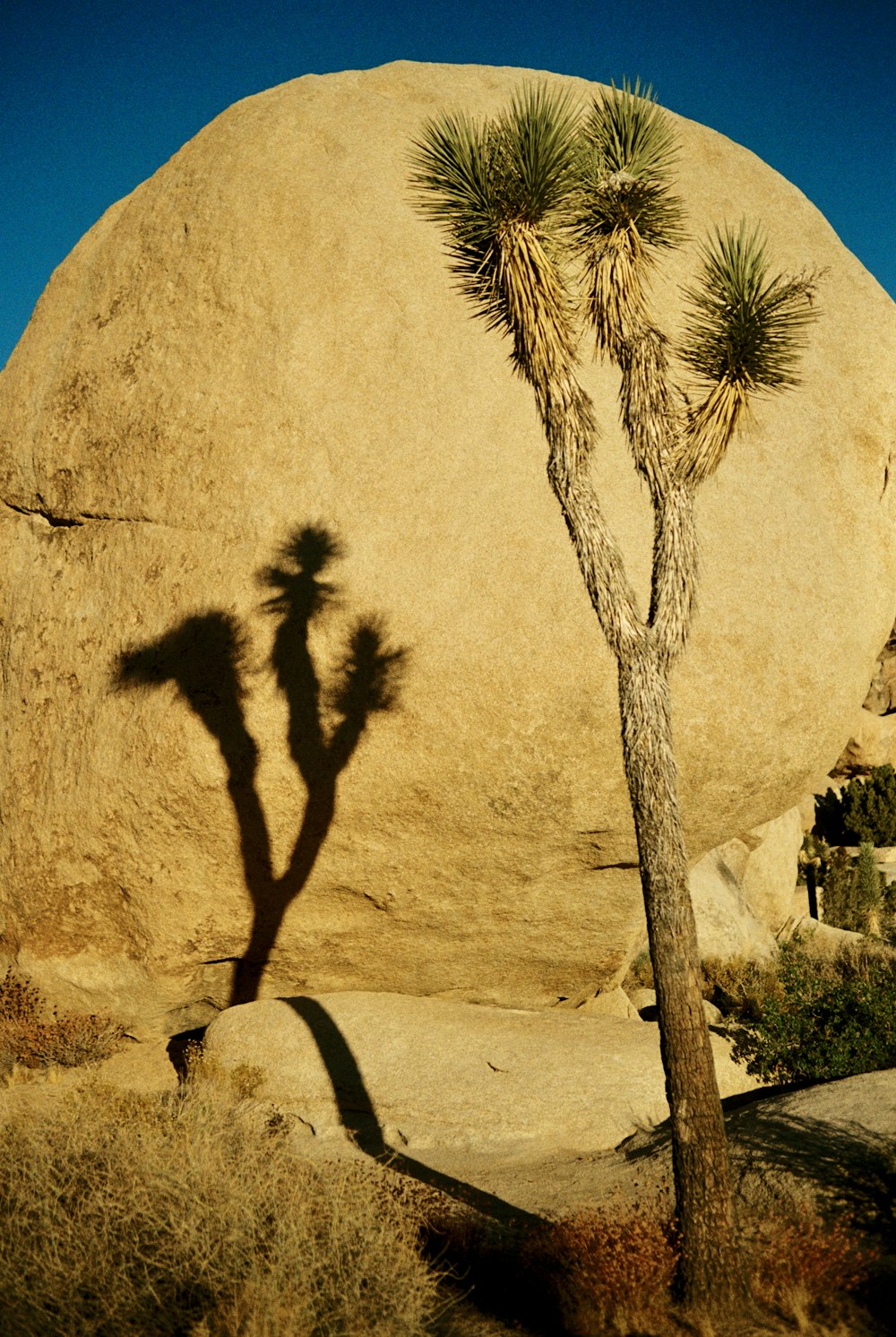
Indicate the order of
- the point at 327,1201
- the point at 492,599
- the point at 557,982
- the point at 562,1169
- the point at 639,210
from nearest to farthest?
the point at 327,1201, the point at 639,210, the point at 562,1169, the point at 492,599, the point at 557,982

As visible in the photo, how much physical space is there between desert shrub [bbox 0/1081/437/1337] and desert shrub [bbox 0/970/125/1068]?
501 centimetres

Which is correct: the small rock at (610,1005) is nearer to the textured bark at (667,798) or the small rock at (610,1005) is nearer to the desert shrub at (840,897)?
the desert shrub at (840,897)

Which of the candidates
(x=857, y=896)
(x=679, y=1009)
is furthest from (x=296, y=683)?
(x=857, y=896)

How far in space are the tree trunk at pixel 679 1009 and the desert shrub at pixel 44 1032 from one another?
8.30m

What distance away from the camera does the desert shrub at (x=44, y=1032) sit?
12.1 m

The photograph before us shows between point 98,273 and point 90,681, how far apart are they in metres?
5.66

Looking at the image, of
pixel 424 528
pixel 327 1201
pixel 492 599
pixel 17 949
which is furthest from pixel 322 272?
pixel 327 1201

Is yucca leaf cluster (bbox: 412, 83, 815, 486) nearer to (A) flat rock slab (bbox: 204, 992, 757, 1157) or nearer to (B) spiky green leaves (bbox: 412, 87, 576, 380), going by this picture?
(B) spiky green leaves (bbox: 412, 87, 576, 380)

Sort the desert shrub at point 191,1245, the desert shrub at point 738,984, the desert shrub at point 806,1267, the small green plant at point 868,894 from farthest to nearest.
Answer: the small green plant at point 868,894 < the desert shrub at point 738,984 < the desert shrub at point 806,1267 < the desert shrub at point 191,1245

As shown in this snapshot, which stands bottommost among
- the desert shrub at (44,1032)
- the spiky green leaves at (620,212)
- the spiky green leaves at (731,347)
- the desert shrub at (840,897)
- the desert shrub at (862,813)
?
the desert shrub at (44,1032)

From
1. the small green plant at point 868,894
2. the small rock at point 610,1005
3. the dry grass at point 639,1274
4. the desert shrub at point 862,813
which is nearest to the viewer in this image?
the dry grass at point 639,1274

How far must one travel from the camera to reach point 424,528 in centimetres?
1177

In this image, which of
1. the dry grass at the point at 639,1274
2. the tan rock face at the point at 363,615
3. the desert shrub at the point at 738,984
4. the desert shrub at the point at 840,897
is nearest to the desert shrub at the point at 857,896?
the desert shrub at the point at 840,897

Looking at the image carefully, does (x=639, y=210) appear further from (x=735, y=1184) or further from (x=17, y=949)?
(x=17, y=949)
